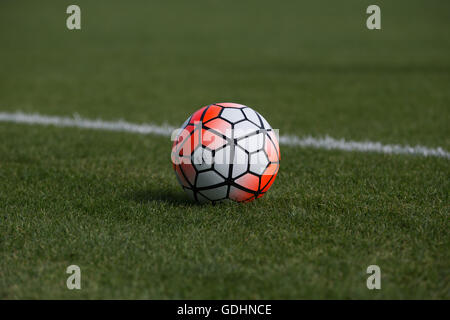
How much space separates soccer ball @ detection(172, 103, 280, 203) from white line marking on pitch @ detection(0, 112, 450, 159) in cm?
197

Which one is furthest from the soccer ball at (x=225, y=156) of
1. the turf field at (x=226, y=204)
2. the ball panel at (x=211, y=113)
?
the turf field at (x=226, y=204)

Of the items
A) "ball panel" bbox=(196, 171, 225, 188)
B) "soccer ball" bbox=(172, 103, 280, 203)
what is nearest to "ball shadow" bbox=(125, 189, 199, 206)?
"soccer ball" bbox=(172, 103, 280, 203)

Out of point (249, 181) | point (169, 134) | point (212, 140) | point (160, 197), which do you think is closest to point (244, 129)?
point (212, 140)

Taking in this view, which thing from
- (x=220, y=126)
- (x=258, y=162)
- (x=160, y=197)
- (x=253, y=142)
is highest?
(x=220, y=126)

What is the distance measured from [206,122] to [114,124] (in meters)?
3.27

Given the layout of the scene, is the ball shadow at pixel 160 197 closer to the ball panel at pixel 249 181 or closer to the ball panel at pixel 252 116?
the ball panel at pixel 249 181

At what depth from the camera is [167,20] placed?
22.6 metres

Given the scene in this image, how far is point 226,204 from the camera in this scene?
363 centimetres

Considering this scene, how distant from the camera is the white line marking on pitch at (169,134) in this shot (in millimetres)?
5227

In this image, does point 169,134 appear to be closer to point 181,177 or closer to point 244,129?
point 181,177

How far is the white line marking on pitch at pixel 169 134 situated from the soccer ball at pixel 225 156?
197 cm

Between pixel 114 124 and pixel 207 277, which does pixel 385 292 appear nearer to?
pixel 207 277

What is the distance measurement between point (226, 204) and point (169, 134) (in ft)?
8.69

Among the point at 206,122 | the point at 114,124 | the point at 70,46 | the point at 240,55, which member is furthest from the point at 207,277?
the point at 70,46
